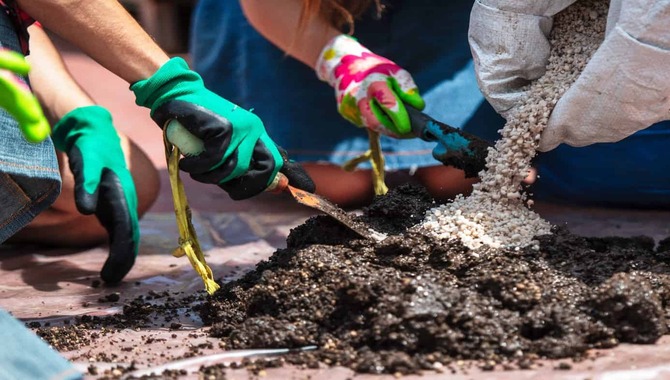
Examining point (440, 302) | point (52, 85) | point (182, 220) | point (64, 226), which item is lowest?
point (440, 302)

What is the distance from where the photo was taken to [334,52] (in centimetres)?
191

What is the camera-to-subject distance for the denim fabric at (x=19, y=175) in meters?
1.34

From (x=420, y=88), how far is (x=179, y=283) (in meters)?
0.85

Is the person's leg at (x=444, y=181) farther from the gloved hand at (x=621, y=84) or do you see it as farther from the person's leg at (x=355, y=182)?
the gloved hand at (x=621, y=84)

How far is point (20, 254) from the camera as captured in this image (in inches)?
73.1

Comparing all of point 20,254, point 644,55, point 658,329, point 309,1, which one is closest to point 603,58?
point 644,55

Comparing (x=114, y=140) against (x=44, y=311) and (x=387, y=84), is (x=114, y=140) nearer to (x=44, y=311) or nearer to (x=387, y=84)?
(x=44, y=311)

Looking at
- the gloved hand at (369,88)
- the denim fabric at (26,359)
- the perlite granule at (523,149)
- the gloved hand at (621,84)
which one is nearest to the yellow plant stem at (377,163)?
the gloved hand at (369,88)

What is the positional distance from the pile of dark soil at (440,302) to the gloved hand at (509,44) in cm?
30

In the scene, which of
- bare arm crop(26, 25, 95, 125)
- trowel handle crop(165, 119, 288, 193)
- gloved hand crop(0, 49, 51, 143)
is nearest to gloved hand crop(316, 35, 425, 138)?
trowel handle crop(165, 119, 288, 193)

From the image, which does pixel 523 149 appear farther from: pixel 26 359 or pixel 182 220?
pixel 26 359

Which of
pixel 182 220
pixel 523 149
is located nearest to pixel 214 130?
pixel 182 220

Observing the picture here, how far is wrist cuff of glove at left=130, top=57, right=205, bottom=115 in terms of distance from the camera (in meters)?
1.37

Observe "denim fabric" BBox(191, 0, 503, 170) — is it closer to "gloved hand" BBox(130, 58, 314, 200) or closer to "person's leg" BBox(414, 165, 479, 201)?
"person's leg" BBox(414, 165, 479, 201)
